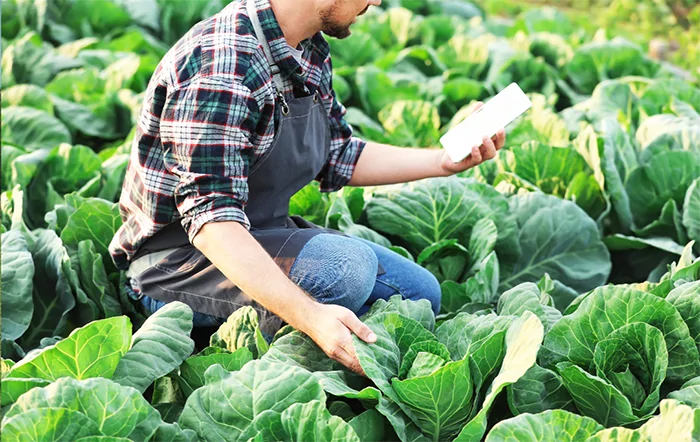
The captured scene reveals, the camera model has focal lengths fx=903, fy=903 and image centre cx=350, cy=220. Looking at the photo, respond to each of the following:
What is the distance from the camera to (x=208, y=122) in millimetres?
2312

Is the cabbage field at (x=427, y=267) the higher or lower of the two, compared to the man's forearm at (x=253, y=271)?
lower

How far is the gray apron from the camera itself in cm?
263

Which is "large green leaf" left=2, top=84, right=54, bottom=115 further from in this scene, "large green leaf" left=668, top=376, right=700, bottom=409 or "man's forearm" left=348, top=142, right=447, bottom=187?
"large green leaf" left=668, top=376, right=700, bottom=409

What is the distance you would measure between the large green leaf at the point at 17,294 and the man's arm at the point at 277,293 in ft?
2.82

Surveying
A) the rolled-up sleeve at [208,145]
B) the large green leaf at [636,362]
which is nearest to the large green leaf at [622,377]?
the large green leaf at [636,362]

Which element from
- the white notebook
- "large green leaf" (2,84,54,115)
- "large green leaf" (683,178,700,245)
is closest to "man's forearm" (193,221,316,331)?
the white notebook

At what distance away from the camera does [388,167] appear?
10.2 feet

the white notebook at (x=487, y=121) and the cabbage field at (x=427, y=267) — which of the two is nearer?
the cabbage field at (x=427, y=267)

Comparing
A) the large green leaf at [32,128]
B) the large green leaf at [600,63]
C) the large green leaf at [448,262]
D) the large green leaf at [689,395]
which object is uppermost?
the large green leaf at [689,395]

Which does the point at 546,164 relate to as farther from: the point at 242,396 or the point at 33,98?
the point at 33,98

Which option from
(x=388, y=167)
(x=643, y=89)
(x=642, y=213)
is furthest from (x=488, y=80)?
(x=388, y=167)

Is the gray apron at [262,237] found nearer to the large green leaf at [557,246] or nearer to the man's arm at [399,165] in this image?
the man's arm at [399,165]

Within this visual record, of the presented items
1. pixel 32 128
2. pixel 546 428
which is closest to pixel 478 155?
pixel 546 428

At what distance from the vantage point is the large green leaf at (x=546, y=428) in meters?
1.97
